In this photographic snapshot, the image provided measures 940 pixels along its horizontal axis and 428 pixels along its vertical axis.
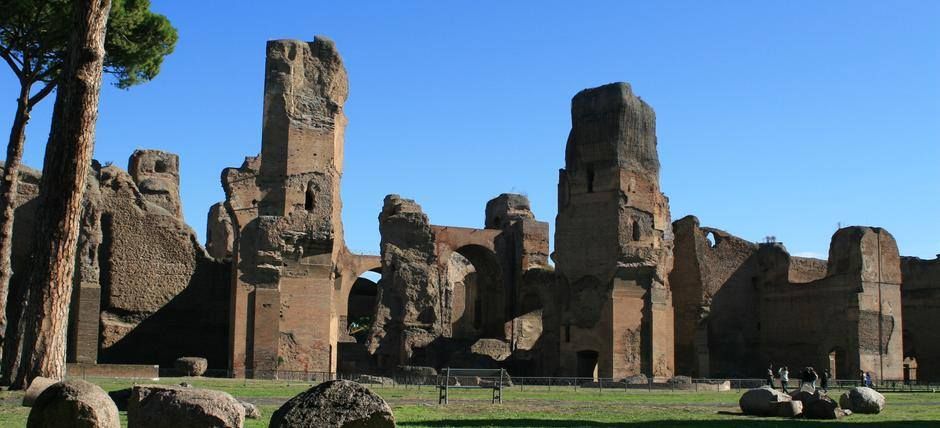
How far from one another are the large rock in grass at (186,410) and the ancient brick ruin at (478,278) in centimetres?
1759

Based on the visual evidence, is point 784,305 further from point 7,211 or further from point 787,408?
point 7,211

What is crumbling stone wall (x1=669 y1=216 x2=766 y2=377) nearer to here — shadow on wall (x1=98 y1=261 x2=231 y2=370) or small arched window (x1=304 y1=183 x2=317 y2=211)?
small arched window (x1=304 y1=183 x2=317 y2=211)

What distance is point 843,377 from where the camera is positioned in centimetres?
3422

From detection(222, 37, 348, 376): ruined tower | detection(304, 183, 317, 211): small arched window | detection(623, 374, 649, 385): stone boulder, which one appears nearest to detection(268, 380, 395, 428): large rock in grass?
detection(222, 37, 348, 376): ruined tower

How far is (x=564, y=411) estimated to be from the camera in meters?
14.5

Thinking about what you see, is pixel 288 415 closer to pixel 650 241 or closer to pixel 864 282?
pixel 650 241

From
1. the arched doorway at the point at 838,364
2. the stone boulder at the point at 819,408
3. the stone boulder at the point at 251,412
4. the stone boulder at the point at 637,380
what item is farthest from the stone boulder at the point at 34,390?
the arched doorway at the point at 838,364

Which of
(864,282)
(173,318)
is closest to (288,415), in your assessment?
(173,318)

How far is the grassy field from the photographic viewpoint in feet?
38.9

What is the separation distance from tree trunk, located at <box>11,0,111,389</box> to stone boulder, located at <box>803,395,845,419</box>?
358 inches

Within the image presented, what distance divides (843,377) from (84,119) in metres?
27.9

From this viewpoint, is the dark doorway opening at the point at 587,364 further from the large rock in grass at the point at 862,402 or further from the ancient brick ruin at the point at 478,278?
the large rock in grass at the point at 862,402

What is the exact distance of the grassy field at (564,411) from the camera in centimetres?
1187

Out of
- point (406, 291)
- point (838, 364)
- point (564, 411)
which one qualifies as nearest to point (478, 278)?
point (406, 291)
